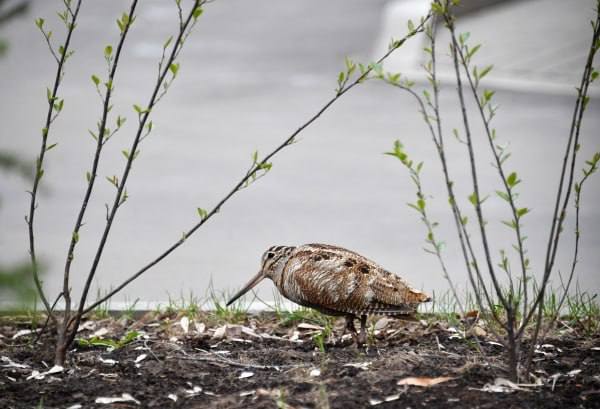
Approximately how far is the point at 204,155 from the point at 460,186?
2.79m

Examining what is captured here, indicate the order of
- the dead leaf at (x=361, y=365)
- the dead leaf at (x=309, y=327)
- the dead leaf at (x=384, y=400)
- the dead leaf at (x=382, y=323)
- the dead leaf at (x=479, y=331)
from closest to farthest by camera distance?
the dead leaf at (x=384, y=400)
the dead leaf at (x=361, y=365)
the dead leaf at (x=479, y=331)
the dead leaf at (x=382, y=323)
the dead leaf at (x=309, y=327)

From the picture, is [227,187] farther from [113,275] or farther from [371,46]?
[371,46]

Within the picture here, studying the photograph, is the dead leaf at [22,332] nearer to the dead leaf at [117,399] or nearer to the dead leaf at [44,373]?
the dead leaf at [44,373]

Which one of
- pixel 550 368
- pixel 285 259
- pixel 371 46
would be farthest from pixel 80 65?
pixel 550 368

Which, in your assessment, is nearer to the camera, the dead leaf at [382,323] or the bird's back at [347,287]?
the bird's back at [347,287]

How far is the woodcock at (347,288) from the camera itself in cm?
419

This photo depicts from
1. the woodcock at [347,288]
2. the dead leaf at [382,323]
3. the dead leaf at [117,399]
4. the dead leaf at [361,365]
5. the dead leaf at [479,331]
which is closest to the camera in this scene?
the dead leaf at [117,399]

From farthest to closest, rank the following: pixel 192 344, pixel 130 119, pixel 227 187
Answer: pixel 130 119 → pixel 227 187 → pixel 192 344

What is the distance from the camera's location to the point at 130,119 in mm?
11156

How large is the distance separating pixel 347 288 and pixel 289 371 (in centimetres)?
56

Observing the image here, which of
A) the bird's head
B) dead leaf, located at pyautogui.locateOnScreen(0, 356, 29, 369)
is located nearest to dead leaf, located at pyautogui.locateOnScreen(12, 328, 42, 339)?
dead leaf, located at pyautogui.locateOnScreen(0, 356, 29, 369)

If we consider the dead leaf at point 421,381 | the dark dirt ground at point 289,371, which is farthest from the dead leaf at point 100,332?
the dead leaf at point 421,381

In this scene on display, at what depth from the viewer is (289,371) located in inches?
149

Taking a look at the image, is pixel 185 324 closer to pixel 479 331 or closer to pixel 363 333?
pixel 363 333
